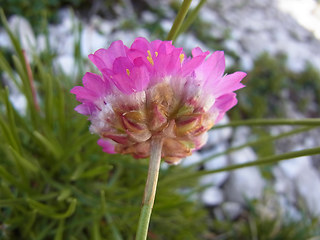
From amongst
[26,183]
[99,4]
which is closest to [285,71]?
[99,4]

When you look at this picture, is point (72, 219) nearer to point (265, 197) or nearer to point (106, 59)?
point (106, 59)

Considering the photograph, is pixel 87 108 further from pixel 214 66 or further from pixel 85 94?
pixel 214 66

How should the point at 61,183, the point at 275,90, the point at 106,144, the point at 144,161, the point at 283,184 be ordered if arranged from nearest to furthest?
the point at 106,144
the point at 61,183
the point at 144,161
the point at 283,184
the point at 275,90

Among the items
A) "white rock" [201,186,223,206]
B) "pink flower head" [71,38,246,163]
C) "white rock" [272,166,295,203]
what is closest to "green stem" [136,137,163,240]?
"pink flower head" [71,38,246,163]

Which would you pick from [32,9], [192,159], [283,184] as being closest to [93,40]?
[32,9]

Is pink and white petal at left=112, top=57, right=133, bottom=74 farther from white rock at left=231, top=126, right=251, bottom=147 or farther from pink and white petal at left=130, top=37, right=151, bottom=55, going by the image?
white rock at left=231, top=126, right=251, bottom=147

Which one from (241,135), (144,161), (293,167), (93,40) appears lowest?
(144,161)
